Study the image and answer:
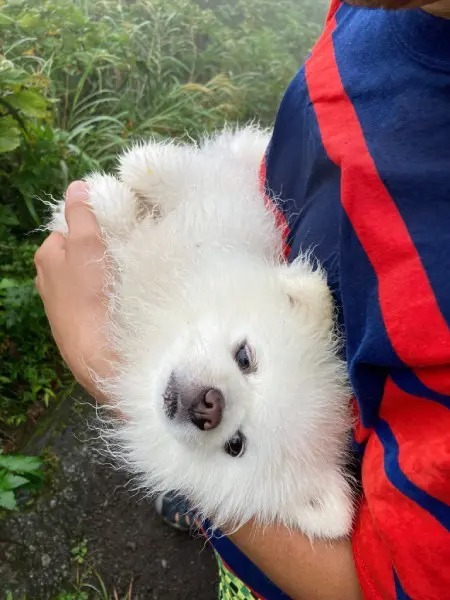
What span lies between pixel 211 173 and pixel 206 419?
0.70 metres

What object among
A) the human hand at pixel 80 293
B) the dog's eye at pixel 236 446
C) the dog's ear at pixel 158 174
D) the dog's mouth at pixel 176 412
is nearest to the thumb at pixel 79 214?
the human hand at pixel 80 293

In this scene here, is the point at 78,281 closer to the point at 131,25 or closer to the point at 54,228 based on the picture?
the point at 54,228

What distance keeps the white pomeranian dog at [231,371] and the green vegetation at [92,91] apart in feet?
2.82

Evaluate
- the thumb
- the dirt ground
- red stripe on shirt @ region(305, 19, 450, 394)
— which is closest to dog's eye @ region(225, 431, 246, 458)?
red stripe on shirt @ region(305, 19, 450, 394)

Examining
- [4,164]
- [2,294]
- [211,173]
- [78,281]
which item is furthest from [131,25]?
[78,281]

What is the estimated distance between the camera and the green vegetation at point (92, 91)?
7.40 feet

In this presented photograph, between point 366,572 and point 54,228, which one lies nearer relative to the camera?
point 366,572

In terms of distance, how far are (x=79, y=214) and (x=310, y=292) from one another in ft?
2.19

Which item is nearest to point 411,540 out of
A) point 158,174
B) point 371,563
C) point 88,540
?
point 371,563

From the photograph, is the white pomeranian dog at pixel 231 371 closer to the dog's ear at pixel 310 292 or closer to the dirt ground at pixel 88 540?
the dog's ear at pixel 310 292

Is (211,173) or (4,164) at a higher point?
(211,173)

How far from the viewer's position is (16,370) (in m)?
2.28

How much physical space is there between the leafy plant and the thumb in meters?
0.67

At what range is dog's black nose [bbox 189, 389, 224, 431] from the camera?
3.87 feet
